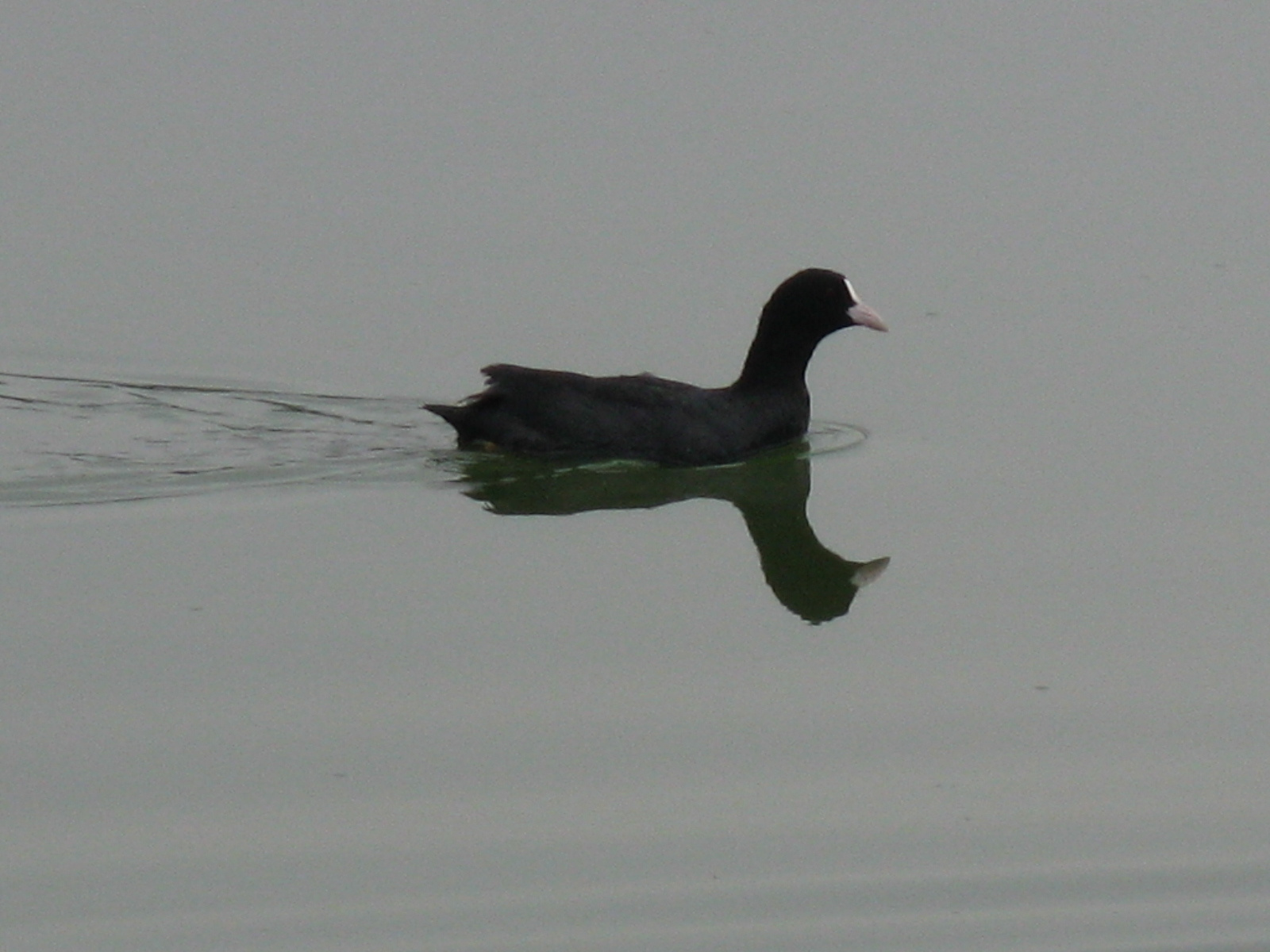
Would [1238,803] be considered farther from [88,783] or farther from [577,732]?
[88,783]

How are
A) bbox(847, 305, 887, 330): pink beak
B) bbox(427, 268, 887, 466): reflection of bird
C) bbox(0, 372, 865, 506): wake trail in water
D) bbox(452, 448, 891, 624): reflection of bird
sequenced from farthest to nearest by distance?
bbox(847, 305, 887, 330): pink beak < bbox(427, 268, 887, 466): reflection of bird < bbox(0, 372, 865, 506): wake trail in water < bbox(452, 448, 891, 624): reflection of bird

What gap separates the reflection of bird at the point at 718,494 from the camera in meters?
8.13

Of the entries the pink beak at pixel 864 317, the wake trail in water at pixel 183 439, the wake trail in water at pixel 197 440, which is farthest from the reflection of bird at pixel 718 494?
the pink beak at pixel 864 317

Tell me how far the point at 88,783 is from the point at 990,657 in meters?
2.70

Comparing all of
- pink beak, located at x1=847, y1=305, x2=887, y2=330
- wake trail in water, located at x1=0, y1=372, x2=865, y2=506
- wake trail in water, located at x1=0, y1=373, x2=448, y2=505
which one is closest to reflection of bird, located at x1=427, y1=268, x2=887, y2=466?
pink beak, located at x1=847, y1=305, x2=887, y2=330

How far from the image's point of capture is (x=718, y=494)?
8977mm

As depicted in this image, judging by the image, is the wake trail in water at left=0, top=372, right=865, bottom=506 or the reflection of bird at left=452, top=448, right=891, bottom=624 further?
the wake trail in water at left=0, top=372, right=865, bottom=506

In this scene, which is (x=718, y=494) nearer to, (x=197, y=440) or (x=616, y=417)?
(x=616, y=417)

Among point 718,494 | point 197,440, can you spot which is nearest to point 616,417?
point 718,494

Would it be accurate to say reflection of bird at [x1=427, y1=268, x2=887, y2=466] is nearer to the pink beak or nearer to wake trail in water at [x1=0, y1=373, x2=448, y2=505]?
the pink beak

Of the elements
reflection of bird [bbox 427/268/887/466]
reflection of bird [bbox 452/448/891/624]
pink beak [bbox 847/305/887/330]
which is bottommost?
reflection of bird [bbox 452/448/891/624]

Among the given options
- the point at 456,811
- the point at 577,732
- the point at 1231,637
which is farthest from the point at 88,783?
the point at 1231,637

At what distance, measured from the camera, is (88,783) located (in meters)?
5.80

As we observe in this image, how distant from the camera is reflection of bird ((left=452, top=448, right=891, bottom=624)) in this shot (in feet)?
26.7
